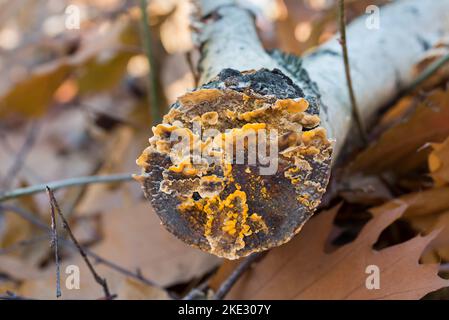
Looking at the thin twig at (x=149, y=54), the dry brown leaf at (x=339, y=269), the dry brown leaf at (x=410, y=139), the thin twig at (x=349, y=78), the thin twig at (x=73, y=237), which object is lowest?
the dry brown leaf at (x=339, y=269)

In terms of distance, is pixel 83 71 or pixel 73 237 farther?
pixel 83 71

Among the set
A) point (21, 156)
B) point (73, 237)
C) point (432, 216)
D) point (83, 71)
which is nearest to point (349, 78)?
point (432, 216)

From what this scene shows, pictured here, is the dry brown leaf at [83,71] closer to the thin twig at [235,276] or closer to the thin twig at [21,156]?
the thin twig at [21,156]

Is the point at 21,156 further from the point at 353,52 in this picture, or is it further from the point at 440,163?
the point at 440,163

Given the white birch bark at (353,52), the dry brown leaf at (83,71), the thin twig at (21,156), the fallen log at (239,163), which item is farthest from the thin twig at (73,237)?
the thin twig at (21,156)

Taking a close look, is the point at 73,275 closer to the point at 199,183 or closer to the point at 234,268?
the point at 234,268

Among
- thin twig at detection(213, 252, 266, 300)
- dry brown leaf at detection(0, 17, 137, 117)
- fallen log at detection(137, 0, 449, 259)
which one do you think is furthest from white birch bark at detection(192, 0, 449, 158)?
dry brown leaf at detection(0, 17, 137, 117)
